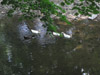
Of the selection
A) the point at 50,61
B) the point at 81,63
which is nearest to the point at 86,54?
the point at 81,63

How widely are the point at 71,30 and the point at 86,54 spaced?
6186 millimetres

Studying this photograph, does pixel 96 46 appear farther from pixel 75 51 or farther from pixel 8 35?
pixel 8 35

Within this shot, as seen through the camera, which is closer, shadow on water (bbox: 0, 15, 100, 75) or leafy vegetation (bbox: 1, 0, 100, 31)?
leafy vegetation (bbox: 1, 0, 100, 31)

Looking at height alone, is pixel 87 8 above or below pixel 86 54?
above

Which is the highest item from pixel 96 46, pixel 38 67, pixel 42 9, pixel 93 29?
pixel 42 9

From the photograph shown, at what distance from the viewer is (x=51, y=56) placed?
39.8ft

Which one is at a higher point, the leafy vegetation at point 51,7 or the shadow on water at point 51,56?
the leafy vegetation at point 51,7

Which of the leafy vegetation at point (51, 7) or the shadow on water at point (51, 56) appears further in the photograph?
the shadow on water at point (51, 56)

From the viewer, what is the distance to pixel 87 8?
170 inches

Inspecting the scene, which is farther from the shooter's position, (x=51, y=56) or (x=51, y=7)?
(x=51, y=56)

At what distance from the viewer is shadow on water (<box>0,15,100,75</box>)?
10.3 metres

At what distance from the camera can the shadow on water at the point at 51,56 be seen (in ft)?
33.8

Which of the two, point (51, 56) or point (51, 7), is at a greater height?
point (51, 7)

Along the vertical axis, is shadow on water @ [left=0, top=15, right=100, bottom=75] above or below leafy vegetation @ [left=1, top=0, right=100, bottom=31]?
below
